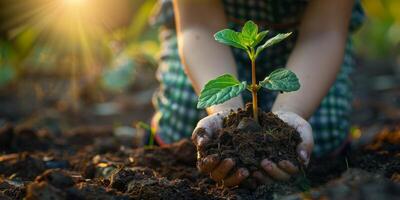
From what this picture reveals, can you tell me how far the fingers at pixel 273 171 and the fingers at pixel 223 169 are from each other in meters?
0.08

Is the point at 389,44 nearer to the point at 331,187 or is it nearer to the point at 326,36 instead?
the point at 326,36

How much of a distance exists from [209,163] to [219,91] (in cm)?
18

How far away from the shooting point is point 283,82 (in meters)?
1.49

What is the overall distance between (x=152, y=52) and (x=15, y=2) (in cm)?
103

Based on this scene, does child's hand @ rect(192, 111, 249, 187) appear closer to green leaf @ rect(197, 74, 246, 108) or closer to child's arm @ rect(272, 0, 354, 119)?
green leaf @ rect(197, 74, 246, 108)

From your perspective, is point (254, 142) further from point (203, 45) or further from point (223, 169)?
point (203, 45)

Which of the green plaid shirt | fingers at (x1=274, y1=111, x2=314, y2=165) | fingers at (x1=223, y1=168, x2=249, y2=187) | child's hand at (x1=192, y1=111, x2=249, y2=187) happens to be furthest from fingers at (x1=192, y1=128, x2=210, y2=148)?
the green plaid shirt

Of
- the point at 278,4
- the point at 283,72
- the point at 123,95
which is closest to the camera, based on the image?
the point at 283,72

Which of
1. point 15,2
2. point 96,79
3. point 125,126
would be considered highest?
point 15,2

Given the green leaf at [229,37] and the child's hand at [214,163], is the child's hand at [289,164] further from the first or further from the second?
the green leaf at [229,37]

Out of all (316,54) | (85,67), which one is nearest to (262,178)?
(316,54)

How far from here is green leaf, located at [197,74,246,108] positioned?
147cm

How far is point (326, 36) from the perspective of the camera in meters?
2.08

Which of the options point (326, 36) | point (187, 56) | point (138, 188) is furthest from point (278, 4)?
point (138, 188)
